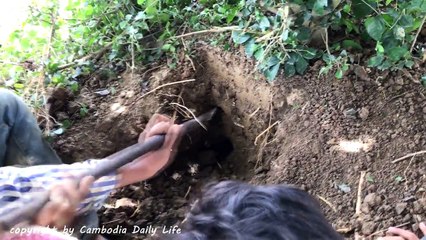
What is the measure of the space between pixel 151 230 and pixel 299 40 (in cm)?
67

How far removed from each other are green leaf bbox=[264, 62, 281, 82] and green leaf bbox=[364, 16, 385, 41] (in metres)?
0.26

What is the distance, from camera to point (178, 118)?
185 cm

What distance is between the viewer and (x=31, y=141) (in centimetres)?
163

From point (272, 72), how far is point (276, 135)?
18 cm

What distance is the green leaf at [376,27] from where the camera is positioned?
59.1 inches

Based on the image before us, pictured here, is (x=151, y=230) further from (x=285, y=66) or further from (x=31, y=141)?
(x=285, y=66)

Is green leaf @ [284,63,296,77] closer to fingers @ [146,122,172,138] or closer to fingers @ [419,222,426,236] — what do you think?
fingers @ [146,122,172,138]

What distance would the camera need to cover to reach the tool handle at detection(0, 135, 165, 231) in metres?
1.00

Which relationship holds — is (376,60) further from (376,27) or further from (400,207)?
(400,207)

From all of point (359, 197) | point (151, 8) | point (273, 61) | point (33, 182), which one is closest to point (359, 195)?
point (359, 197)

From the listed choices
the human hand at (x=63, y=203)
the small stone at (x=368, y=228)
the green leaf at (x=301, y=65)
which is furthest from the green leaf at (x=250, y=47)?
the human hand at (x=63, y=203)

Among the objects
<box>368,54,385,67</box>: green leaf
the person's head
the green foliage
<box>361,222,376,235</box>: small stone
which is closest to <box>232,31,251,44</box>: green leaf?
the green foliage

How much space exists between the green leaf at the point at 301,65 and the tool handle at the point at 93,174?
49 centimetres

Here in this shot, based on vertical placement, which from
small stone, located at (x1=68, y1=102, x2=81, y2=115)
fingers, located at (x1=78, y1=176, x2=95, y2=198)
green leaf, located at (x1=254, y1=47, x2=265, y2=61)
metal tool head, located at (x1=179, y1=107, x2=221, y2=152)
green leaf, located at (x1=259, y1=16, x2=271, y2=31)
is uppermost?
Result: fingers, located at (x1=78, y1=176, x2=95, y2=198)
